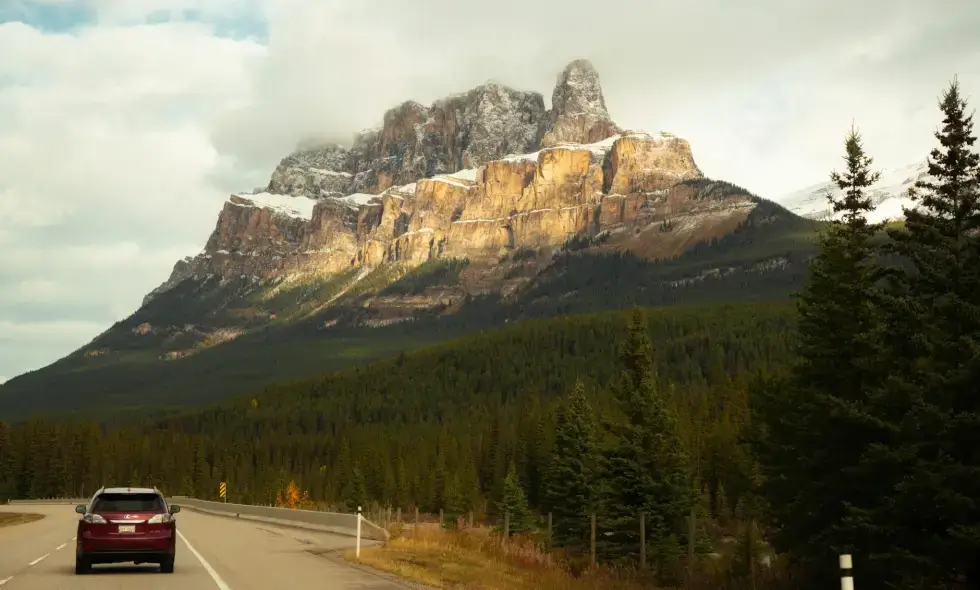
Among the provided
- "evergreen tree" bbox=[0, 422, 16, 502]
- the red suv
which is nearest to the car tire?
the red suv

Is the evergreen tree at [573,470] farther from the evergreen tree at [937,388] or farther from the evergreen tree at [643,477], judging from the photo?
the evergreen tree at [937,388]

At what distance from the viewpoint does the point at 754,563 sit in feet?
102

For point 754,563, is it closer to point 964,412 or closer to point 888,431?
point 888,431

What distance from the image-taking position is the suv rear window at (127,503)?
76.9 feet

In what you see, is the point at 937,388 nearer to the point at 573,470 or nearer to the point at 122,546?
the point at 122,546

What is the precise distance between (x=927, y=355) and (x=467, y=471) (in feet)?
299

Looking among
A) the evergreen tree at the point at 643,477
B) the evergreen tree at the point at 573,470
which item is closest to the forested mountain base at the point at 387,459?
the evergreen tree at the point at 573,470

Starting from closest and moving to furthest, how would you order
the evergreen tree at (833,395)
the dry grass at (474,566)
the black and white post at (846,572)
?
the black and white post at (846,572), the dry grass at (474,566), the evergreen tree at (833,395)

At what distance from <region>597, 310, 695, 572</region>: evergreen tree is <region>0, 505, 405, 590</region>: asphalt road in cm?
1150

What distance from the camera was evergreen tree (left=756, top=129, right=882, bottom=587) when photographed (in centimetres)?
2545

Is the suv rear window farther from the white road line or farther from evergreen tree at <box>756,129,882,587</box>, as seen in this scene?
evergreen tree at <box>756,129,882,587</box>

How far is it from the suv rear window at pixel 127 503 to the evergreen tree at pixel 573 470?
35902 millimetres

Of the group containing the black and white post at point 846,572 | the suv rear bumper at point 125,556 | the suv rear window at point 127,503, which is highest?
the black and white post at point 846,572

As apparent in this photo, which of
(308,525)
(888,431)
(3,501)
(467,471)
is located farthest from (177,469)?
(888,431)
